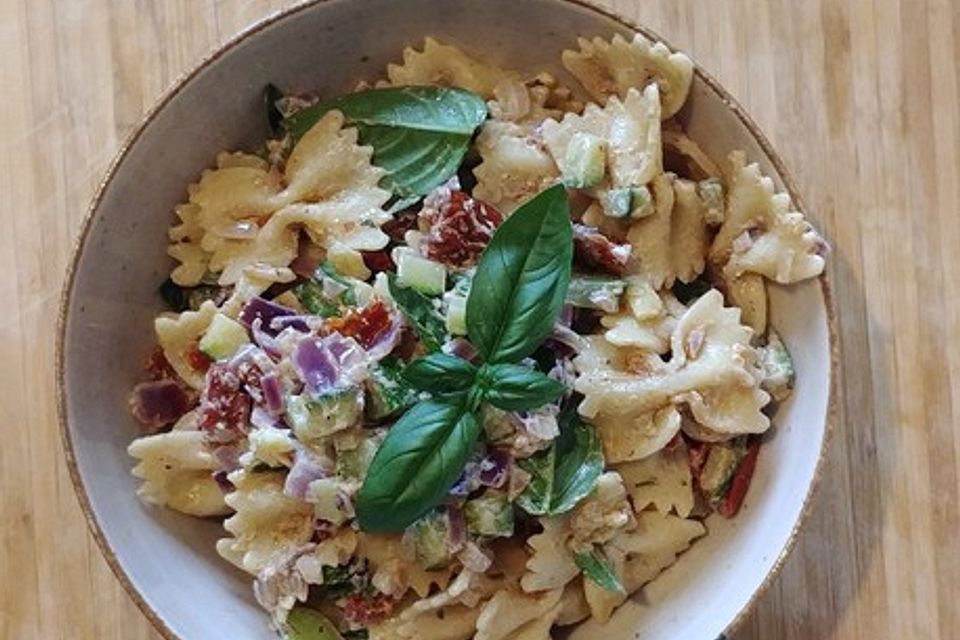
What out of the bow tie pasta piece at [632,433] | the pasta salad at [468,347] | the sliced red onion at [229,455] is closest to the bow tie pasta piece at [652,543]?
the pasta salad at [468,347]

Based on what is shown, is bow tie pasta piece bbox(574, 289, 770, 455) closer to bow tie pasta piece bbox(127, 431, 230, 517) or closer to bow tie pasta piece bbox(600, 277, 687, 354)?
bow tie pasta piece bbox(600, 277, 687, 354)

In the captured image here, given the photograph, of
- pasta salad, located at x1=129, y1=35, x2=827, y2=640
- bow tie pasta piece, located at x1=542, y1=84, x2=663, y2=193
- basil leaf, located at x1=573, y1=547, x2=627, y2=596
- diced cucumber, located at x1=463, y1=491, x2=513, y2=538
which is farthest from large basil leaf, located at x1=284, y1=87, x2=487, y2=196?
basil leaf, located at x1=573, y1=547, x2=627, y2=596

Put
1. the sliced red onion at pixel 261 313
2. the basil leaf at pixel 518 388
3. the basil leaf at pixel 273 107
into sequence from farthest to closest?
the basil leaf at pixel 273 107 → the sliced red onion at pixel 261 313 → the basil leaf at pixel 518 388

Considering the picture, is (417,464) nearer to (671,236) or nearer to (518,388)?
(518,388)

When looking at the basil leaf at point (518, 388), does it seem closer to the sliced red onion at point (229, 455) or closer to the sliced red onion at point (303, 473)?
the sliced red onion at point (303, 473)

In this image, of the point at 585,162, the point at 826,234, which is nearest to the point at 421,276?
the point at 585,162

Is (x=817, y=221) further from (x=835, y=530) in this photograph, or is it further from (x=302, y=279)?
(x=302, y=279)

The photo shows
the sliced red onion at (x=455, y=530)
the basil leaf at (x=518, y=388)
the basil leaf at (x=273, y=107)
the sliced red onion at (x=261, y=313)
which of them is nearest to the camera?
the basil leaf at (x=518, y=388)
